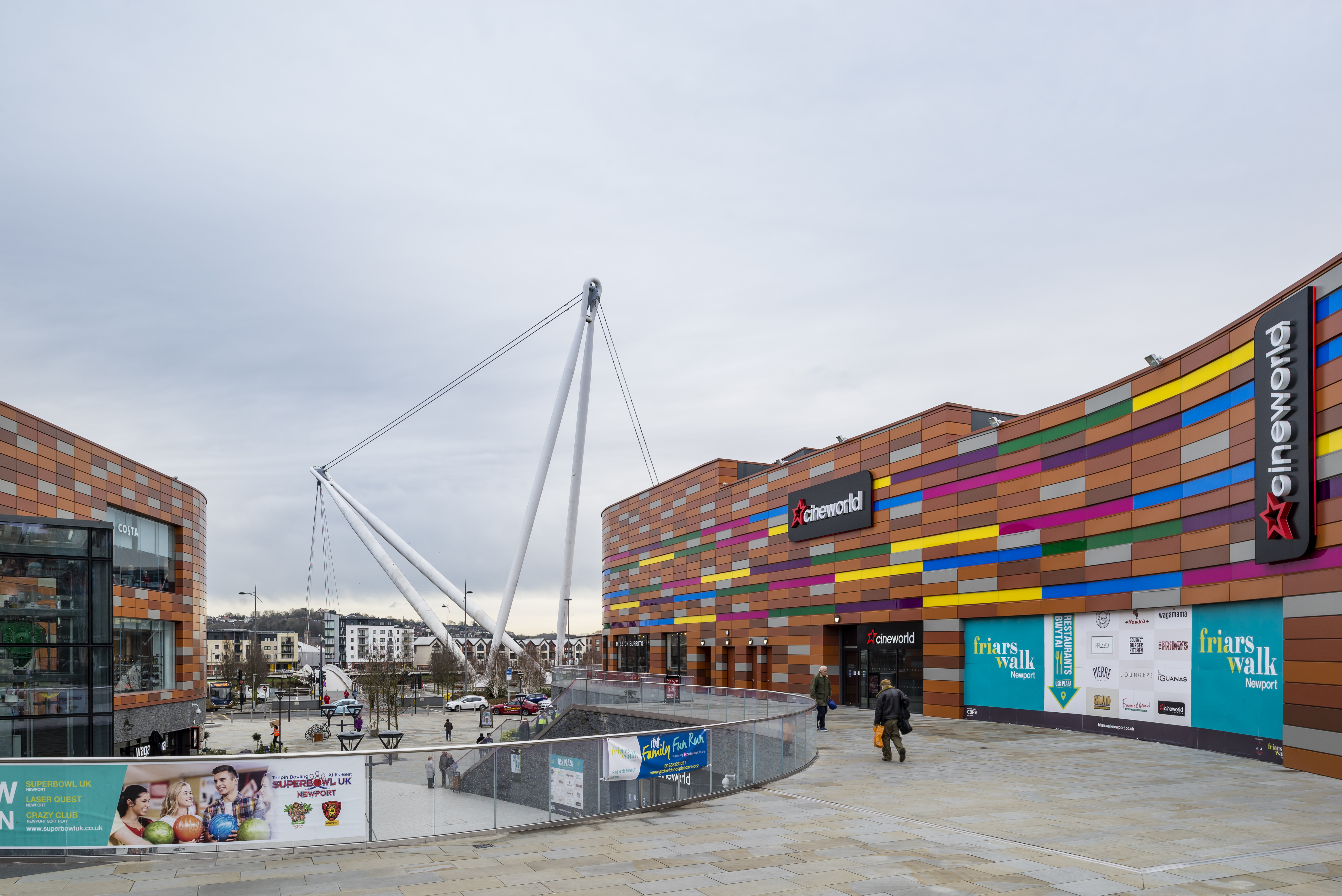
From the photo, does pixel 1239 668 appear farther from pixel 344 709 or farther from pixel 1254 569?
pixel 344 709

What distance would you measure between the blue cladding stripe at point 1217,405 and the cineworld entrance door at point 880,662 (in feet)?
45.9

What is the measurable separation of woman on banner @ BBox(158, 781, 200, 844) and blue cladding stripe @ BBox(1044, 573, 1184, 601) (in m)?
20.8

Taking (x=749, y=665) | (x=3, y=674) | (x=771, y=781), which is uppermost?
(x=3, y=674)

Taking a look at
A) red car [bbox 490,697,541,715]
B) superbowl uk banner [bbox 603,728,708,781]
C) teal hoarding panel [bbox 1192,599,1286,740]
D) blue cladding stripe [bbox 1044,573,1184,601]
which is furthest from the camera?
red car [bbox 490,697,541,715]

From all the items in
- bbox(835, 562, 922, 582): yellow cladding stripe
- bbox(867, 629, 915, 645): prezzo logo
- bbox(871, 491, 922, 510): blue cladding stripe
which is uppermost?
bbox(871, 491, 922, 510): blue cladding stripe

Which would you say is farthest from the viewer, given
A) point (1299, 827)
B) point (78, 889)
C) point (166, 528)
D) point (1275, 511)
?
point (166, 528)

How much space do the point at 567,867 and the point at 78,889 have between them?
493 cm

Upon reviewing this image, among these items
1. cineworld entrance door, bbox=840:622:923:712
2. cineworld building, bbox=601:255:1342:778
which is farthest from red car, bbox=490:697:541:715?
cineworld entrance door, bbox=840:622:923:712

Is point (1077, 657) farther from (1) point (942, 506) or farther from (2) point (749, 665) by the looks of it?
Result: (2) point (749, 665)

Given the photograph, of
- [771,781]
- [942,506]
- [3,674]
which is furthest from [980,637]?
[3,674]

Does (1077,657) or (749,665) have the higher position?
(1077,657)

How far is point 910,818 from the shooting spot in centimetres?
1360

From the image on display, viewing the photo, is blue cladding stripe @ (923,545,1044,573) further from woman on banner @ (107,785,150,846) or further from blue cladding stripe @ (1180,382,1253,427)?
woman on banner @ (107,785,150,846)

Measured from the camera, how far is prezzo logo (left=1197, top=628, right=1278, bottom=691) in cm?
1978
